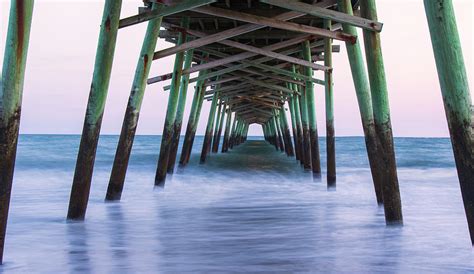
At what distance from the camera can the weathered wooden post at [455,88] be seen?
8.75 feet

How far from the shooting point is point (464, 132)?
2.67 m

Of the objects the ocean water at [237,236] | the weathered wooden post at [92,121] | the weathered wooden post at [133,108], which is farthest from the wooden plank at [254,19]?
the ocean water at [237,236]

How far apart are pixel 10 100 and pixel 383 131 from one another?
2692 millimetres

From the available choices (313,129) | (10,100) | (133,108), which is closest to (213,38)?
(133,108)

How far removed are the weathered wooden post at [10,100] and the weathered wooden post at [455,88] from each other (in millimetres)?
2067

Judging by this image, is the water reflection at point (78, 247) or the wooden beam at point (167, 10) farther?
the wooden beam at point (167, 10)

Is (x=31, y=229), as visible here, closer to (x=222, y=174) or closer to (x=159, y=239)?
(x=159, y=239)

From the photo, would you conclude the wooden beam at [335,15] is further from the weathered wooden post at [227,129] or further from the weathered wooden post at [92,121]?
the weathered wooden post at [227,129]

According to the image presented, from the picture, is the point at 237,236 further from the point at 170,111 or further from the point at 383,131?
the point at 170,111

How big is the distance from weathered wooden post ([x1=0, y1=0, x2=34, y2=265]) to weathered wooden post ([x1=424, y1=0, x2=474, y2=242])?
2067 millimetres

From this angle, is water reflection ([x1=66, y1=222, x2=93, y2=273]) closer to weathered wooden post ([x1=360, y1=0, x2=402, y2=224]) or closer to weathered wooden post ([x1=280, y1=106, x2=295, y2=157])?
weathered wooden post ([x1=360, y1=0, x2=402, y2=224])

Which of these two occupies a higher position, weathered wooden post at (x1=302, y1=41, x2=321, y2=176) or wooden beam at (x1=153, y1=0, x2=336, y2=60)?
wooden beam at (x1=153, y1=0, x2=336, y2=60)

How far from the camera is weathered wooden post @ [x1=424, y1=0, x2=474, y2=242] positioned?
2668 millimetres

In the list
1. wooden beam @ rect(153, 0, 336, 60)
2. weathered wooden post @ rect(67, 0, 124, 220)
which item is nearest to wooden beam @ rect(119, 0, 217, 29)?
weathered wooden post @ rect(67, 0, 124, 220)
